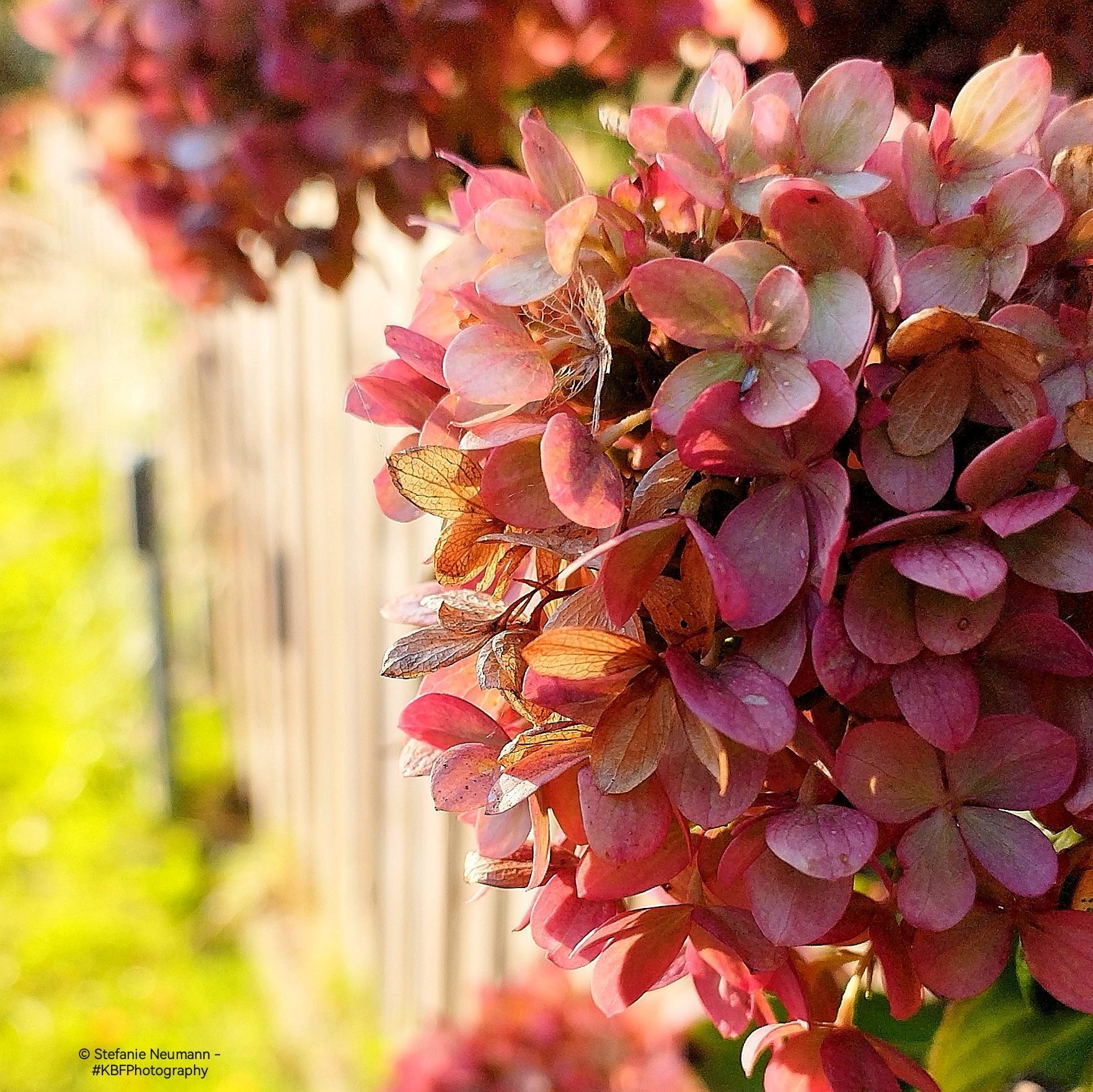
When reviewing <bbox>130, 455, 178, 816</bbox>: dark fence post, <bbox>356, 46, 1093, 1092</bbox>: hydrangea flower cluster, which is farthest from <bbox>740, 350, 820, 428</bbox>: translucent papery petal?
<bbox>130, 455, 178, 816</bbox>: dark fence post

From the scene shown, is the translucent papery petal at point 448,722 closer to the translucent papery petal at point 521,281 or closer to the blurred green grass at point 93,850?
the translucent papery petal at point 521,281

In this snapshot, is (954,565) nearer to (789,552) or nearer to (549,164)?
(789,552)

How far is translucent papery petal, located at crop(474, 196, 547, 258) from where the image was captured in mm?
332

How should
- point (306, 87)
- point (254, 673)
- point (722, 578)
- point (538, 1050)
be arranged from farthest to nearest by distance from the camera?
1. point (254, 673)
2. point (538, 1050)
3. point (306, 87)
4. point (722, 578)

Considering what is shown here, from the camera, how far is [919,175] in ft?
1.05

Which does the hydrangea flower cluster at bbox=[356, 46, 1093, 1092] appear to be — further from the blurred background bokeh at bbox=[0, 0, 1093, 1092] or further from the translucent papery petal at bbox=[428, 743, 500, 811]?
the blurred background bokeh at bbox=[0, 0, 1093, 1092]

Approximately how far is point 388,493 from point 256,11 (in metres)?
0.41

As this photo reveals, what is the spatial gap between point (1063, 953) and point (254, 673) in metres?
2.30

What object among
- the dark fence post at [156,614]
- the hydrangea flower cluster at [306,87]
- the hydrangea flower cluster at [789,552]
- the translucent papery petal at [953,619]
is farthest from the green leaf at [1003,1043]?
the dark fence post at [156,614]

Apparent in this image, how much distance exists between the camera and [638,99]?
87 cm

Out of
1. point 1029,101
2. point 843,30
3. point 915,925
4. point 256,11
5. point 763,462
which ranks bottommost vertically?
point 915,925

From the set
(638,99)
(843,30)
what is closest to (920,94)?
(843,30)

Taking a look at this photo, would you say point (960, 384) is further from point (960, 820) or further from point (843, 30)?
point (843, 30)

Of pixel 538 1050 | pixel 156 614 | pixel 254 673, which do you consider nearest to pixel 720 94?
pixel 538 1050
